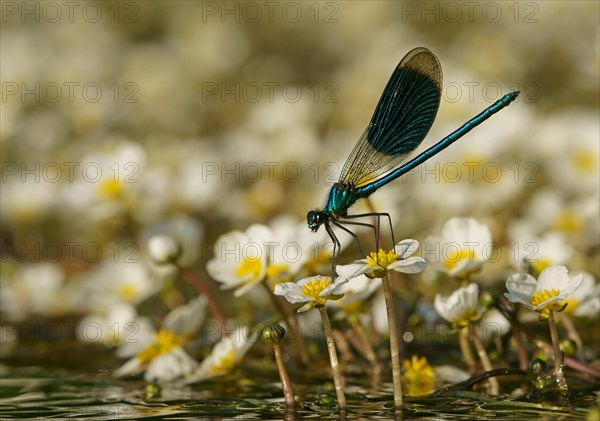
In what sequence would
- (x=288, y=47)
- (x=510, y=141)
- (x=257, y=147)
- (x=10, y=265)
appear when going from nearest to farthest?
(x=10, y=265), (x=510, y=141), (x=257, y=147), (x=288, y=47)

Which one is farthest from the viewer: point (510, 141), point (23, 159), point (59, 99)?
point (59, 99)

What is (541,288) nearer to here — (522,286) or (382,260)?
Result: (522,286)

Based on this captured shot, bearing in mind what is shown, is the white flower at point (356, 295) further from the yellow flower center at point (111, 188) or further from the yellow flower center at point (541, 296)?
the yellow flower center at point (111, 188)

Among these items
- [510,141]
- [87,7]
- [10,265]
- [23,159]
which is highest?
[87,7]

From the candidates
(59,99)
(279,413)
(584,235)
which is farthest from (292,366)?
(59,99)

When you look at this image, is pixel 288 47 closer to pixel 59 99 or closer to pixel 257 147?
pixel 59 99

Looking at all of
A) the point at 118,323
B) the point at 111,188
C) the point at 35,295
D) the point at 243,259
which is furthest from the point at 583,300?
the point at 35,295
